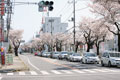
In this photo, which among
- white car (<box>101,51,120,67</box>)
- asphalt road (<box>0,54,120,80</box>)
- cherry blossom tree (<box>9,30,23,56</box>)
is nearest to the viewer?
asphalt road (<box>0,54,120,80</box>)

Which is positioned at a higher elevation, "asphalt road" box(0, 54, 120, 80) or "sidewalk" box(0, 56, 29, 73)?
"sidewalk" box(0, 56, 29, 73)

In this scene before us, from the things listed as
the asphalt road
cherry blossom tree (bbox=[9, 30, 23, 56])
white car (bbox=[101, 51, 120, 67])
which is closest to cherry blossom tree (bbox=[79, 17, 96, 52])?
white car (bbox=[101, 51, 120, 67])

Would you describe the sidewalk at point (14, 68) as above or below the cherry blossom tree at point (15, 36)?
below

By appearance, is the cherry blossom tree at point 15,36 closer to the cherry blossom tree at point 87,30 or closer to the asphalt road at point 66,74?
the cherry blossom tree at point 87,30

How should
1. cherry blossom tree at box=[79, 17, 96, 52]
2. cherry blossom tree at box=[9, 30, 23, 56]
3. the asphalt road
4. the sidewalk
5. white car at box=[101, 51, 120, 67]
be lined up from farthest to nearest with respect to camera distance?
cherry blossom tree at box=[9, 30, 23, 56], cherry blossom tree at box=[79, 17, 96, 52], white car at box=[101, 51, 120, 67], the sidewalk, the asphalt road

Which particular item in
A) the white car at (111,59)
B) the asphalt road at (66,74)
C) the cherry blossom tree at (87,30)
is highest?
the cherry blossom tree at (87,30)

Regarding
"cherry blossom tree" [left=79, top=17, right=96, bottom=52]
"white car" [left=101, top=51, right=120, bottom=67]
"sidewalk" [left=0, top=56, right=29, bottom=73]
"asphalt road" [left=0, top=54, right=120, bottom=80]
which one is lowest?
"asphalt road" [left=0, top=54, right=120, bottom=80]

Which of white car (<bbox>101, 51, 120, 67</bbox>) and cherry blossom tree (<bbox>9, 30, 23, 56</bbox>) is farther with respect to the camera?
cherry blossom tree (<bbox>9, 30, 23, 56</bbox>)

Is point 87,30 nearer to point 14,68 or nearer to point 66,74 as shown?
point 14,68

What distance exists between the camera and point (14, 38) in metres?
97.9

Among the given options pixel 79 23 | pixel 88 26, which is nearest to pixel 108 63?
pixel 88 26

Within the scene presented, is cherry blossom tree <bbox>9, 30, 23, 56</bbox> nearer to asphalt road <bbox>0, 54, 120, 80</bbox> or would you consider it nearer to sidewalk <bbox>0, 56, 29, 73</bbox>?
sidewalk <bbox>0, 56, 29, 73</bbox>

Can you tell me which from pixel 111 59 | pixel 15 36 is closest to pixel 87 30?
pixel 111 59

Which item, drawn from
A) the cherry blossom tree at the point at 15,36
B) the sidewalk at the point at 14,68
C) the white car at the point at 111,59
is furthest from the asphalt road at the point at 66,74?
the cherry blossom tree at the point at 15,36
